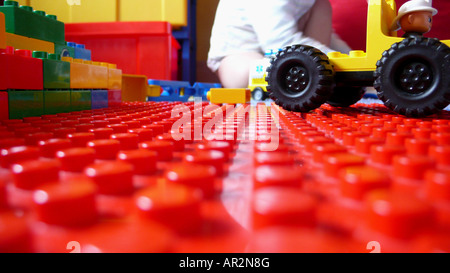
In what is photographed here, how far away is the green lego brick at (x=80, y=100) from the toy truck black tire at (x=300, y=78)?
108cm

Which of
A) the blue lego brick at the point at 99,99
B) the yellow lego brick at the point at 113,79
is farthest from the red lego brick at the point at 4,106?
the yellow lego brick at the point at 113,79

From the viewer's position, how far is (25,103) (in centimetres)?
142

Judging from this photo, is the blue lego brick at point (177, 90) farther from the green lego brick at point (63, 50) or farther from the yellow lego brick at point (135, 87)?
the green lego brick at point (63, 50)

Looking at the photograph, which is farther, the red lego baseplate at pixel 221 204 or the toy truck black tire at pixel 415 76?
the toy truck black tire at pixel 415 76

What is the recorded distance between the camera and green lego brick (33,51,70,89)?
1.56m

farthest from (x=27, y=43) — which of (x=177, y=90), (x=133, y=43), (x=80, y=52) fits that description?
(x=133, y=43)

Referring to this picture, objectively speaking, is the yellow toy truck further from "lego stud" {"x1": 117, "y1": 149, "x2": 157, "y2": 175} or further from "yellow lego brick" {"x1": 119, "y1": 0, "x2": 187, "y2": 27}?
"yellow lego brick" {"x1": 119, "y1": 0, "x2": 187, "y2": 27}

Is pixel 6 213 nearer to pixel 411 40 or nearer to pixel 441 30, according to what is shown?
pixel 411 40

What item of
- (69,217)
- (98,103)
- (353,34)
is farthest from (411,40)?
(353,34)

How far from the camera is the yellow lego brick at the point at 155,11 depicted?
4.95 m

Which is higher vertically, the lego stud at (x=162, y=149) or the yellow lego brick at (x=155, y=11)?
the yellow lego brick at (x=155, y=11)

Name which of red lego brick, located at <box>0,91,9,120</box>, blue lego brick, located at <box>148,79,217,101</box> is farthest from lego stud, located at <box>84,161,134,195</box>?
blue lego brick, located at <box>148,79,217,101</box>

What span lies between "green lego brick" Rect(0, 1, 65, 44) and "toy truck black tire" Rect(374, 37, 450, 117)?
6.28ft

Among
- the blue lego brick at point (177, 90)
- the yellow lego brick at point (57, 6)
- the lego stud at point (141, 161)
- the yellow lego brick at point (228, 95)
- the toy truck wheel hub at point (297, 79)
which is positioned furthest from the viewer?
the yellow lego brick at point (57, 6)
